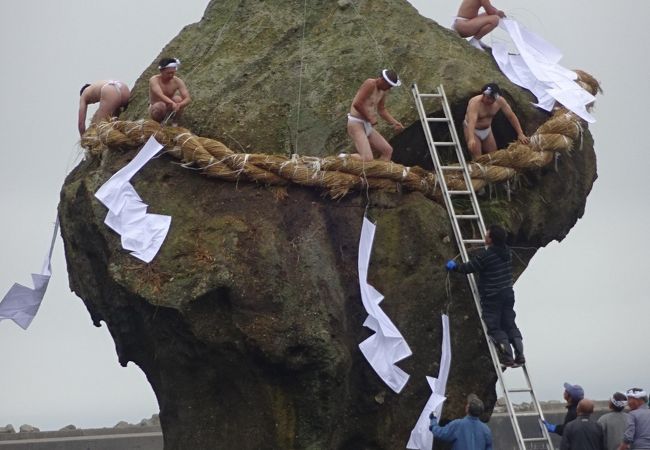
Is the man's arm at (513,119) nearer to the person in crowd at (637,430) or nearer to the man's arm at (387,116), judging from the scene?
the man's arm at (387,116)

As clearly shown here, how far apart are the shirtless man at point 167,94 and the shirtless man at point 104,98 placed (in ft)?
3.44

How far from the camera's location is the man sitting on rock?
12023 millimetres

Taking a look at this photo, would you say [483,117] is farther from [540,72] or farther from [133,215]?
[133,215]

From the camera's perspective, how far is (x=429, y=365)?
12.9 meters

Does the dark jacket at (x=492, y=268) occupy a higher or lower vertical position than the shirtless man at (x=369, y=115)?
lower

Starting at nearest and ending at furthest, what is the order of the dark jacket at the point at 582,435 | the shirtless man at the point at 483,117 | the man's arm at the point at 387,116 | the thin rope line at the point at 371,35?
the dark jacket at the point at 582,435 → the man's arm at the point at 387,116 → the shirtless man at the point at 483,117 → the thin rope line at the point at 371,35

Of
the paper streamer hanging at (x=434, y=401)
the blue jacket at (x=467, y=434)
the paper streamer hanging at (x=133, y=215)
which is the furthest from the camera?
the paper streamer hanging at (x=434, y=401)

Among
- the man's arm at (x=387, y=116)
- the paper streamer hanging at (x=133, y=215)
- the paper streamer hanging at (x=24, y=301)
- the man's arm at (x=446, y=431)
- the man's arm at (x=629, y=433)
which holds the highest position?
the man's arm at (x=387, y=116)

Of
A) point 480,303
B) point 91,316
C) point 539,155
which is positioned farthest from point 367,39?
point 91,316

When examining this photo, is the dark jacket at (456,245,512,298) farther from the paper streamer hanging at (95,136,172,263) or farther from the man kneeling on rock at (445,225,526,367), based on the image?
the paper streamer hanging at (95,136,172,263)

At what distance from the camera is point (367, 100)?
520 inches

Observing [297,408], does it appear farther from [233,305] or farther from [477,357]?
[477,357]

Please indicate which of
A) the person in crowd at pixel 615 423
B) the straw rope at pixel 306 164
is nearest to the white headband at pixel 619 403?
the person in crowd at pixel 615 423

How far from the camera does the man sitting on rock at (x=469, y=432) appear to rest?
473 inches
